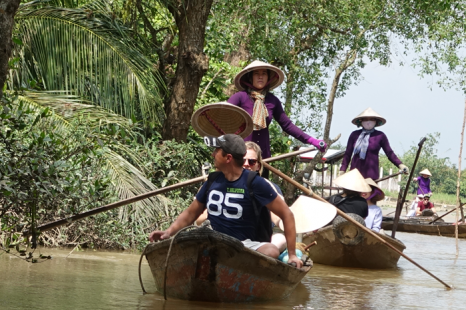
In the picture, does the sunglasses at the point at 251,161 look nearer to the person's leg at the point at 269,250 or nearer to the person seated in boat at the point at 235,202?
the person seated in boat at the point at 235,202

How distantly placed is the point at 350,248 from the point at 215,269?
3.95 meters

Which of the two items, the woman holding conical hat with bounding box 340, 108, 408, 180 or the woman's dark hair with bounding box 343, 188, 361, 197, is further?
the woman holding conical hat with bounding box 340, 108, 408, 180

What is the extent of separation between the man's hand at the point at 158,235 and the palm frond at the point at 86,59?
162 inches

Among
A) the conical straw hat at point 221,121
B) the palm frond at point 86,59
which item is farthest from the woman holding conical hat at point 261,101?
the palm frond at point 86,59

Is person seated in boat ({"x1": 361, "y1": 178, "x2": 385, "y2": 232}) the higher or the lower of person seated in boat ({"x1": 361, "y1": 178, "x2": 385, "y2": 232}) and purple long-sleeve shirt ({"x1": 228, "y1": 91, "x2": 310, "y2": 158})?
the lower

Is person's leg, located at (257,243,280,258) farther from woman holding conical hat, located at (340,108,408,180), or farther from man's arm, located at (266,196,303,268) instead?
woman holding conical hat, located at (340,108,408,180)

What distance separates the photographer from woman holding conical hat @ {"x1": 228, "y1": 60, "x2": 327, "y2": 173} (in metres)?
7.57

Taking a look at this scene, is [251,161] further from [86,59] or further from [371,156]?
[86,59]

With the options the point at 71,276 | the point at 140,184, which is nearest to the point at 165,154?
the point at 140,184

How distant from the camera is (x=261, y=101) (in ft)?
25.1

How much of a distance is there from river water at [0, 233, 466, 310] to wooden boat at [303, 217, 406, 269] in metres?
0.12

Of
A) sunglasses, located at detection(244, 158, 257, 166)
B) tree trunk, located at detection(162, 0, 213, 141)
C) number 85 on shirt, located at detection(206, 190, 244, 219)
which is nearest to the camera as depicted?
number 85 on shirt, located at detection(206, 190, 244, 219)

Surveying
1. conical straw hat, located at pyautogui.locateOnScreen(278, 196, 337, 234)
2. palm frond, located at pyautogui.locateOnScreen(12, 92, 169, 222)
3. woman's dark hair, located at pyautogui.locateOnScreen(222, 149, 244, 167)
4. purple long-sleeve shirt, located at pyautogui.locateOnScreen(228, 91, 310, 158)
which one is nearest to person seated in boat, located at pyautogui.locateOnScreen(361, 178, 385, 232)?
purple long-sleeve shirt, located at pyautogui.locateOnScreen(228, 91, 310, 158)

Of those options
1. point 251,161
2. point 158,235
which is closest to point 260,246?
point 158,235
